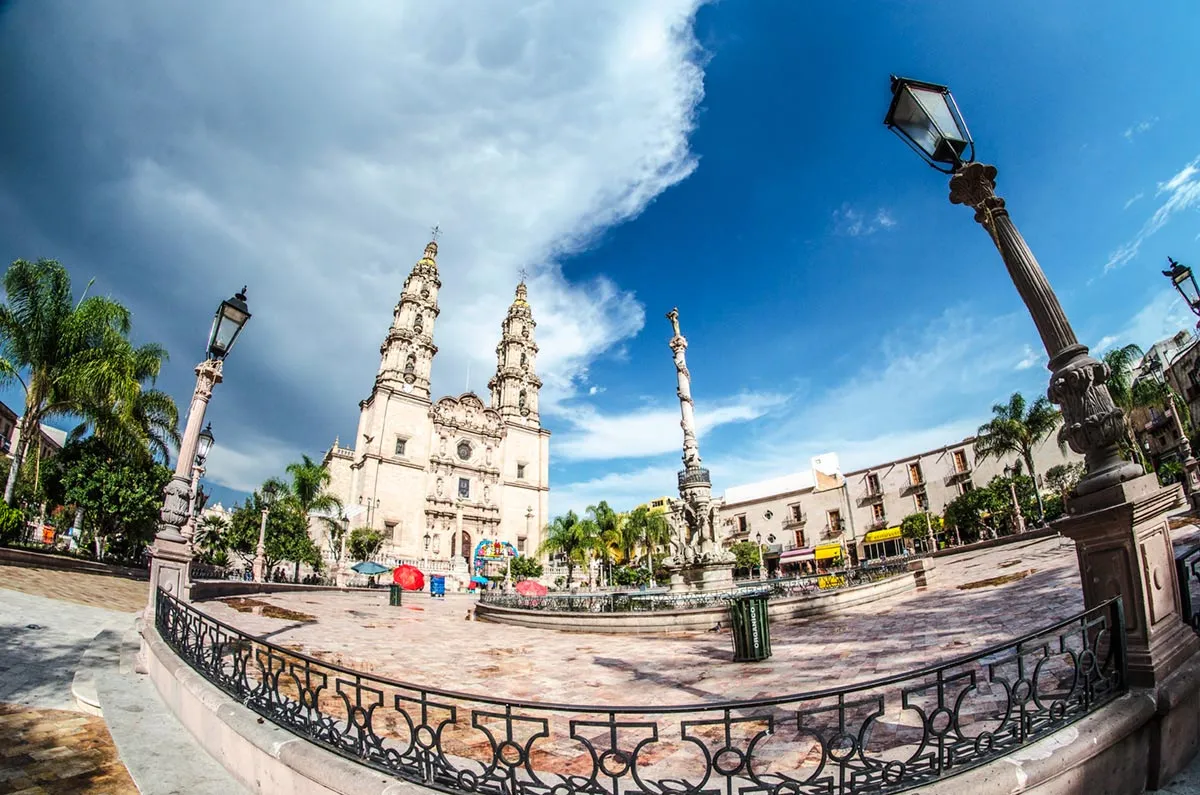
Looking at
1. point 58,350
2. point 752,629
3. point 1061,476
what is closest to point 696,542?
point 752,629

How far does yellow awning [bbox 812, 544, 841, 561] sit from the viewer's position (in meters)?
42.9

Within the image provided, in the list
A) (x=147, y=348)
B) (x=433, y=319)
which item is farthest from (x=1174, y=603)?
(x=433, y=319)

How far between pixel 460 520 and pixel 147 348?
1256 inches

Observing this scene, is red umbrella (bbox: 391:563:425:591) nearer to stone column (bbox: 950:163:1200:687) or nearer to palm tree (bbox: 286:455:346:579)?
palm tree (bbox: 286:455:346:579)

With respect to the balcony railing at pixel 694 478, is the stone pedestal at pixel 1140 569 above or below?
below

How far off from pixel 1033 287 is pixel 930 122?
74.1 inches

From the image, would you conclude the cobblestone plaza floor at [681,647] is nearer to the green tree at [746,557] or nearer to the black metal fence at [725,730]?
the black metal fence at [725,730]

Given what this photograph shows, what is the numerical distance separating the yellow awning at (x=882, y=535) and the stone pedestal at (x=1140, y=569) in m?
42.8

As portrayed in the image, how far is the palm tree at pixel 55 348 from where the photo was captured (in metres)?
18.2

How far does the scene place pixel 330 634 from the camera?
460 inches

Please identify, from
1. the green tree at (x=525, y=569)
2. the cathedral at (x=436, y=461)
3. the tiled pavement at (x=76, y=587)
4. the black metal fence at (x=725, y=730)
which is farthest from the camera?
the cathedral at (x=436, y=461)

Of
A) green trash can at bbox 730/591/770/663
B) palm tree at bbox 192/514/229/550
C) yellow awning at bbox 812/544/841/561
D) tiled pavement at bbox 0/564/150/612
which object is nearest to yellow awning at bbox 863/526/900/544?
yellow awning at bbox 812/544/841/561

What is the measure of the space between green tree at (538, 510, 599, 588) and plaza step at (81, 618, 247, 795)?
40900 millimetres

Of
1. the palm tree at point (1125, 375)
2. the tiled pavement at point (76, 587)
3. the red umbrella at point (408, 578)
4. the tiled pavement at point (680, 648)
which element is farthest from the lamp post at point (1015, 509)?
the tiled pavement at point (76, 587)
